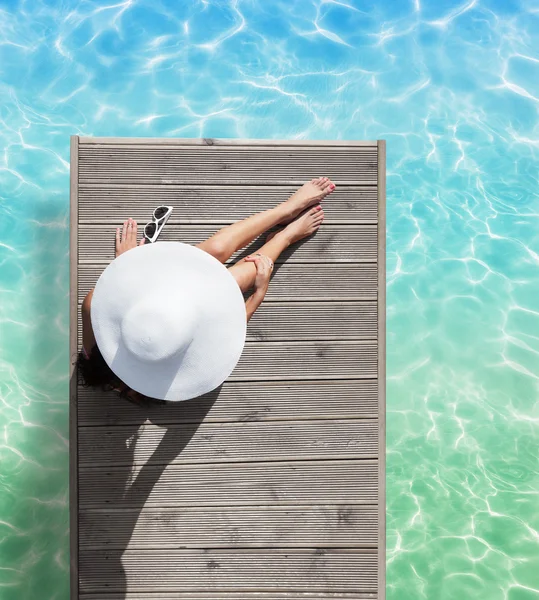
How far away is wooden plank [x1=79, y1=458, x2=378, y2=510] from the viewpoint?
3094 mm

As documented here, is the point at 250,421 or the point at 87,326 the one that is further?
the point at 250,421

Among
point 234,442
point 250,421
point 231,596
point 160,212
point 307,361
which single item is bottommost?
point 231,596

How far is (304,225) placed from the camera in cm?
309

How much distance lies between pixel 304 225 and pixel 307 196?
18 centimetres

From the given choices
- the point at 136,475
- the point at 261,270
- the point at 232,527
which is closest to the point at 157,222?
the point at 261,270

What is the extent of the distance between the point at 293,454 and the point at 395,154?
8.75 feet

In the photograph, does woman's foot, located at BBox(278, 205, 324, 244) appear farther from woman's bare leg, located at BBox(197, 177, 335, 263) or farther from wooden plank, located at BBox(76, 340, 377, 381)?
wooden plank, located at BBox(76, 340, 377, 381)

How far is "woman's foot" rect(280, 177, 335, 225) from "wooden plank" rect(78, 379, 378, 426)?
1.06 metres

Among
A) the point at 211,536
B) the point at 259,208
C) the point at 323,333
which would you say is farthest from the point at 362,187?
the point at 211,536

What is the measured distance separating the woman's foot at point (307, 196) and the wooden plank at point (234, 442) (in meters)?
1.31

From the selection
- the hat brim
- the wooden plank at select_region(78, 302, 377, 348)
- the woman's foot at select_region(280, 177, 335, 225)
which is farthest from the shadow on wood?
the woman's foot at select_region(280, 177, 335, 225)

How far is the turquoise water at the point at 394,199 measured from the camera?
4.07m

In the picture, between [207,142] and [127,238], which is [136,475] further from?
[207,142]

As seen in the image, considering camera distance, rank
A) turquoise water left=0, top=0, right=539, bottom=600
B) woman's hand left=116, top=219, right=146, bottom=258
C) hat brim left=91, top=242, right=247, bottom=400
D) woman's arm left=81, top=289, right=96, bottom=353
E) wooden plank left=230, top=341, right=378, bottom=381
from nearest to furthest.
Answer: hat brim left=91, top=242, right=247, bottom=400
woman's arm left=81, top=289, right=96, bottom=353
woman's hand left=116, top=219, right=146, bottom=258
wooden plank left=230, top=341, right=378, bottom=381
turquoise water left=0, top=0, right=539, bottom=600
